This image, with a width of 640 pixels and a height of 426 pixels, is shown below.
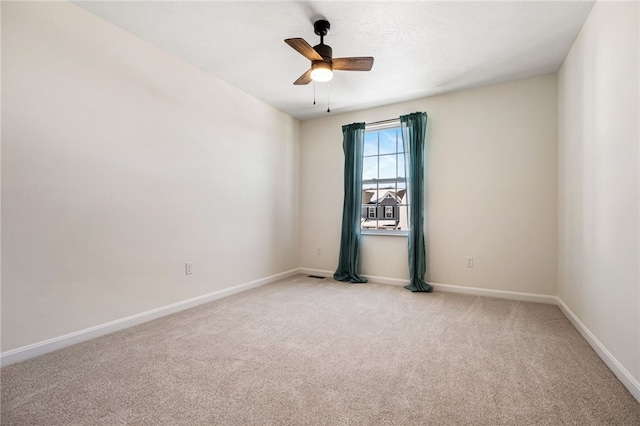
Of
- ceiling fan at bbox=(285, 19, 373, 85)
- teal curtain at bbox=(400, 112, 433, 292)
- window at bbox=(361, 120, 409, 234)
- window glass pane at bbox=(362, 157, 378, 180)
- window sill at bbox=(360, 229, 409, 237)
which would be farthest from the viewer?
window glass pane at bbox=(362, 157, 378, 180)

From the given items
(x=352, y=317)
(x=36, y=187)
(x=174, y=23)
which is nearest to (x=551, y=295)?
(x=352, y=317)

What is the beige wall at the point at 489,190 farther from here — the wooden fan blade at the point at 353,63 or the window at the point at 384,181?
the wooden fan blade at the point at 353,63

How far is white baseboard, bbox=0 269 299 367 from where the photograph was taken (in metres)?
1.90

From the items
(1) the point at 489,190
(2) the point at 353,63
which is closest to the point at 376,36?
(2) the point at 353,63

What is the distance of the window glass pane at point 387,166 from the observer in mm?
4219

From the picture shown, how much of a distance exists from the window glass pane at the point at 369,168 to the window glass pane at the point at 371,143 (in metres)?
0.09

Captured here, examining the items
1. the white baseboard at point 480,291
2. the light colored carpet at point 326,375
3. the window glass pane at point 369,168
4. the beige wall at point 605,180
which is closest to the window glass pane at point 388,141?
the window glass pane at point 369,168

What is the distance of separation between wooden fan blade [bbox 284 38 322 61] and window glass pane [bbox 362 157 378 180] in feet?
7.28

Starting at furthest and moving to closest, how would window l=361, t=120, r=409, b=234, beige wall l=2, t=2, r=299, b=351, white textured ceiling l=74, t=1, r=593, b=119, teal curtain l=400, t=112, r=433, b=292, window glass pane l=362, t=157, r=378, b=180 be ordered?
1. window glass pane l=362, t=157, r=378, b=180
2. window l=361, t=120, r=409, b=234
3. teal curtain l=400, t=112, r=433, b=292
4. white textured ceiling l=74, t=1, r=593, b=119
5. beige wall l=2, t=2, r=299, b=351

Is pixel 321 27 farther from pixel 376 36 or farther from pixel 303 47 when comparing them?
pixel 376 36

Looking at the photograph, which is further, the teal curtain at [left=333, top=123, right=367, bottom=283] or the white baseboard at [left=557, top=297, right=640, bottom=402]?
the teal curtain at [left=333, top=123, right=367, bottom=283]

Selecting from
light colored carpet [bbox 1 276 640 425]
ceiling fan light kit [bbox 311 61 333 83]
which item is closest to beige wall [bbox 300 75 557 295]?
light colored carpet [bbox 1 276 640 425]

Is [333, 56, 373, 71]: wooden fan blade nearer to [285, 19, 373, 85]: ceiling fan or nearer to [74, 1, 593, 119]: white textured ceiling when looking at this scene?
[285, 19, 373, 85]: ceiling fan

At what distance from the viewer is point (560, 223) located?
3.03 m
